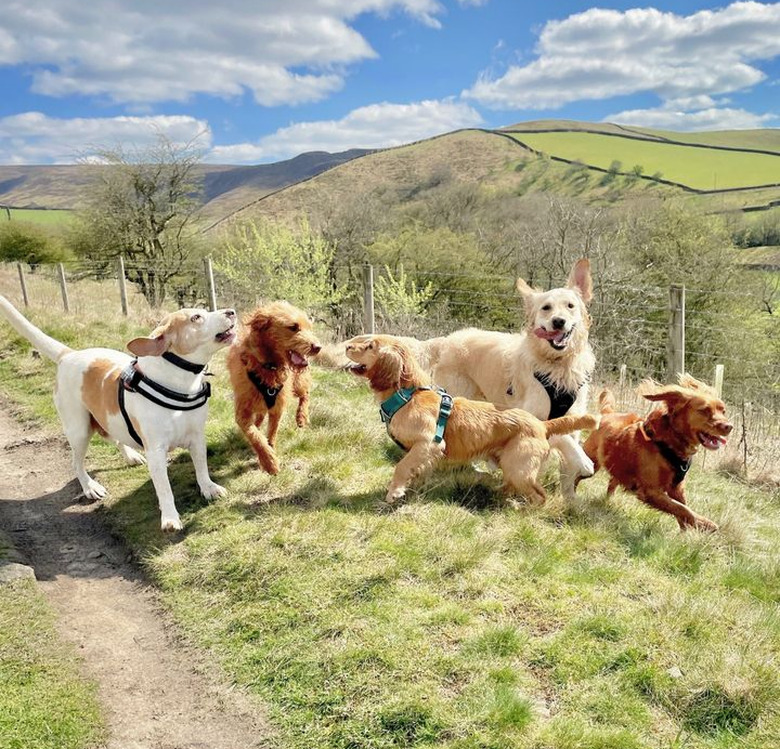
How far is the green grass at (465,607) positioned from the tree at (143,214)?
26380 mm

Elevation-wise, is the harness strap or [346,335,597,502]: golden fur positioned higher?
the harness strap

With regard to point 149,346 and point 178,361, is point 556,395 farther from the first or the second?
point 149,346

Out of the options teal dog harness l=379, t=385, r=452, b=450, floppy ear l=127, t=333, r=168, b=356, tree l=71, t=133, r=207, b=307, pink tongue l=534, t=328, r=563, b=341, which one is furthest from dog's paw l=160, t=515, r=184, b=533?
tree l=71, t=133, r=207, b=307

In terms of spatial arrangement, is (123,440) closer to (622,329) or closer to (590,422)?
(590,422)

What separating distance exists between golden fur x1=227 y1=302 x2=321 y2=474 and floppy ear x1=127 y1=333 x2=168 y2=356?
0.92m

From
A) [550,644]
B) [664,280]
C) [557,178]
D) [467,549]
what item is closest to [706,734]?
[550,644]

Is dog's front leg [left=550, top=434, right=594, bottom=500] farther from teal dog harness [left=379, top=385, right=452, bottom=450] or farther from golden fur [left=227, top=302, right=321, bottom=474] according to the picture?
A: golden fur [left=227, top=302, right=321, bottom=474]

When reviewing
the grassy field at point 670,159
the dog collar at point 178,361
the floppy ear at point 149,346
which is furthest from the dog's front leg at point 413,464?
the grassy field at point 670,159

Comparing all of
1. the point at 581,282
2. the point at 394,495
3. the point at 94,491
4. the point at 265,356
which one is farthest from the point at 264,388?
the point at 581,282

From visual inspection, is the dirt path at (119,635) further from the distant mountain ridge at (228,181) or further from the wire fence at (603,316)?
the distant mountain ridge at (228,181)

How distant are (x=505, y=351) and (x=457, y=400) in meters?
0.96

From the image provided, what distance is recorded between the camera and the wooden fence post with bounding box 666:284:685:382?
7.70 metres

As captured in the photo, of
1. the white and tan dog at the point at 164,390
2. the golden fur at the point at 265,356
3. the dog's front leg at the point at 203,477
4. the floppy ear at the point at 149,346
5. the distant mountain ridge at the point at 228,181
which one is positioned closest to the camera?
the floppy ear at the point at 149,346

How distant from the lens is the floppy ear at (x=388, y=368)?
4.93m
